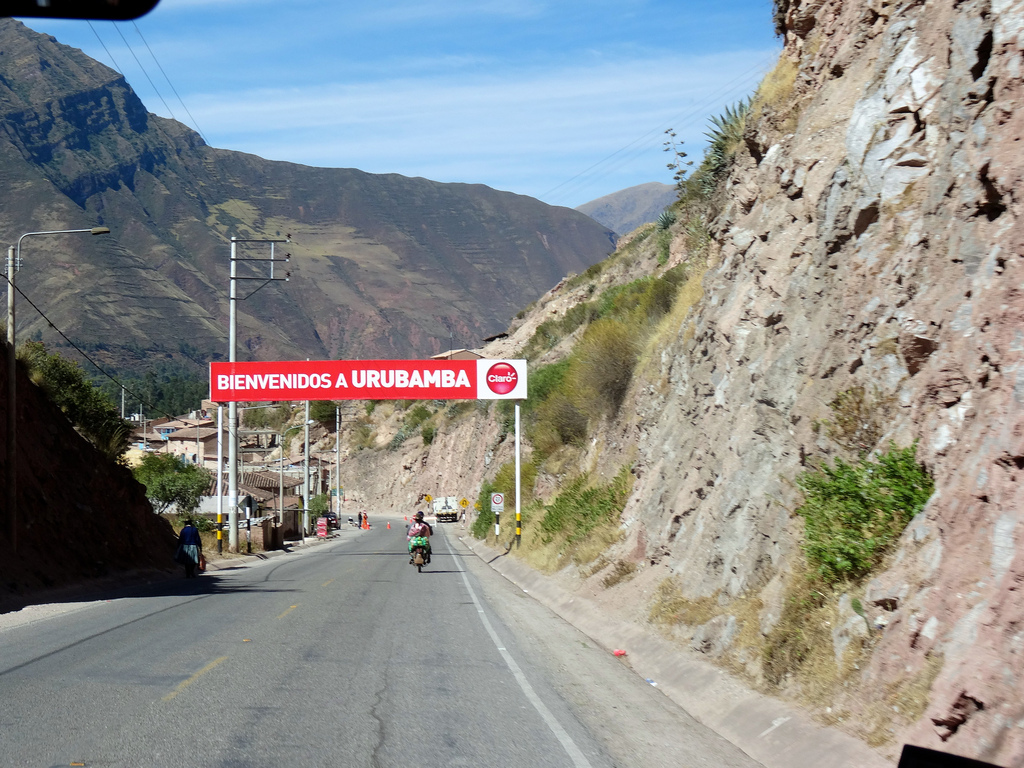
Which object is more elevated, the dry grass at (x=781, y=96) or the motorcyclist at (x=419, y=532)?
the dry grass at (x=781, y=96)

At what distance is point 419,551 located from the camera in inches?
1227

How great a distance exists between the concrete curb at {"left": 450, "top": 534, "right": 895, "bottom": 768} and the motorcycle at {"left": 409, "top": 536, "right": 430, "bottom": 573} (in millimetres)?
15611

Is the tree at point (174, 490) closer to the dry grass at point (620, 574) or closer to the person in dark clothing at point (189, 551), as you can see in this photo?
the person in dark clothing at point (189, 551)

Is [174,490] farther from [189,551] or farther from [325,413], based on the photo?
[325,413]

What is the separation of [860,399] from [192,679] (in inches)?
305

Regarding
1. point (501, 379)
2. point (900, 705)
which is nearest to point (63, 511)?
point (501, 379)

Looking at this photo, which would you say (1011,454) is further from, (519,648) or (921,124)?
(519,648)

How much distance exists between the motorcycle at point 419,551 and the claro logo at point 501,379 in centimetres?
933

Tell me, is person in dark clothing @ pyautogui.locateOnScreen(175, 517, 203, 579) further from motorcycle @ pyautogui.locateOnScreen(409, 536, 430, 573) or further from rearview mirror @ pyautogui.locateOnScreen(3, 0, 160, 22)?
rearview mirror @ pyautogui.locateOnScreen(3, 0, 160, 22)

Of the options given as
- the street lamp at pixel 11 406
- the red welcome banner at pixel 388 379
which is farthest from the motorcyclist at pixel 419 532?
the street lamp at pixel 11 406

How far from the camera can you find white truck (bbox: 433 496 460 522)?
90.8 metres

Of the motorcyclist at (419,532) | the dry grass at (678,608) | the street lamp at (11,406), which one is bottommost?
the dry grass at (678,608)

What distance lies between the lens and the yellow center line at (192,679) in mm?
9769

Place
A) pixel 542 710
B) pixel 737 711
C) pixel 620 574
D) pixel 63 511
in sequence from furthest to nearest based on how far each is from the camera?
pixel 63 511
pixel 620 574
pixel 542 710
pixel 737 711
